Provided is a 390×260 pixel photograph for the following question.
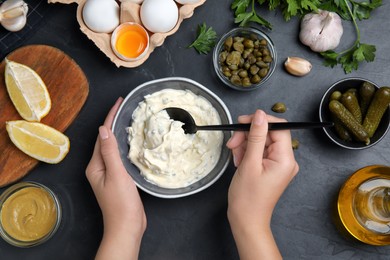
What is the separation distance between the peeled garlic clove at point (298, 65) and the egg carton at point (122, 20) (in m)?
0.42

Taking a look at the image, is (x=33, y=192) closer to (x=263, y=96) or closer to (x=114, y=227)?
(x=114, y=227)

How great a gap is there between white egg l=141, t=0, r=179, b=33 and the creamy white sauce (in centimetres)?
25

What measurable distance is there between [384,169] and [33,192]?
4.51 feet

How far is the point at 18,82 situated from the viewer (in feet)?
6.03

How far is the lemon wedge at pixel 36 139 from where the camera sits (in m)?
1.82

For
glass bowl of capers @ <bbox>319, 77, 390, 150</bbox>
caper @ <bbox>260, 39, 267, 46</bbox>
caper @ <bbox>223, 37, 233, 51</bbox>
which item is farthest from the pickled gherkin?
caper @ <bbox>223, 37, 233, 51</bbox>

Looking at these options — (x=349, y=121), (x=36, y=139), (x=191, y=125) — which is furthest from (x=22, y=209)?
(x=349, y=121)

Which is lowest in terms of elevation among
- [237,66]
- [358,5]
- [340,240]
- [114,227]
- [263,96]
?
[340,240]

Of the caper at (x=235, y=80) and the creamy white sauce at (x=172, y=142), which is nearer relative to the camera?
the creamy white sauce at (x=172, y=142)

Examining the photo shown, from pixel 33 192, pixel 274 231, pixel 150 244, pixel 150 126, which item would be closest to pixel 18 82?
pixel 33 192

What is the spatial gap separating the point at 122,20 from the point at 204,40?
1.11 ft

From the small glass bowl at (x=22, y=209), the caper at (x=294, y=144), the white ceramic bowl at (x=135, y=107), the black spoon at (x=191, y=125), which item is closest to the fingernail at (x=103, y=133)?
the white ceramic bowl at (x=135, y=107)

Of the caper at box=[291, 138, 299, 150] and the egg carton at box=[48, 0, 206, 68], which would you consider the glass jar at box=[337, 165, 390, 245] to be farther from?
the egg carton at box=[48, 0, 206, 68]

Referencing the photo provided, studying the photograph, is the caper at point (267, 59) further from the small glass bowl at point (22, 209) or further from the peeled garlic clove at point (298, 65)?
the small glass bowl at point (22, 209)
